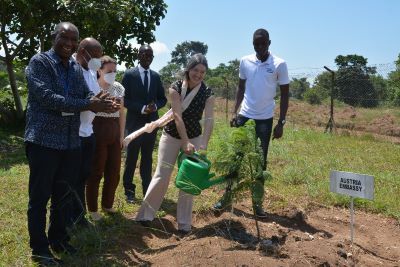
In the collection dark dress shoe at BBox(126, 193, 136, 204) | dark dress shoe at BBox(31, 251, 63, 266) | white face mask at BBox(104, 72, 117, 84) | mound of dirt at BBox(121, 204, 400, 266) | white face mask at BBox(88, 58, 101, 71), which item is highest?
white face mask at BBox(88, 58, 101, 71)

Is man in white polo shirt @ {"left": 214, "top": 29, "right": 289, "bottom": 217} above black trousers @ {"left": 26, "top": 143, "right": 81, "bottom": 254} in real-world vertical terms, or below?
above

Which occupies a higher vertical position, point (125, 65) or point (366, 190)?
point (125, 65)

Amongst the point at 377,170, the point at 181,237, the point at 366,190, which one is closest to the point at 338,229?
the point at 366,190

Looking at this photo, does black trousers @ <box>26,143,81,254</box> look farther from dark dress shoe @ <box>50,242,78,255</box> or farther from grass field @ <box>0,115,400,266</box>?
grass field @ <box>0,115,400,266</box>

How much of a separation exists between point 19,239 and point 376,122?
55.0ft

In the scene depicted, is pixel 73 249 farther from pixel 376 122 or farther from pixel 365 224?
pixel 376 122

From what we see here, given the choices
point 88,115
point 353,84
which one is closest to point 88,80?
point 88,115

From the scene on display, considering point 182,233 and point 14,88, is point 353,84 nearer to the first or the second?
point 14,88

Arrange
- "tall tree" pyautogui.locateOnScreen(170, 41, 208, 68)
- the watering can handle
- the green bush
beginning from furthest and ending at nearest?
"tall tree" pyautogui.locateOnScreen(170, 41, 208, 68)
the green bush
the watering can handle

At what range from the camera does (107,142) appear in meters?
4.14

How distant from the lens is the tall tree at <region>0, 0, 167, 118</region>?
889cm

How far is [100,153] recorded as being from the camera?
4.14 meters

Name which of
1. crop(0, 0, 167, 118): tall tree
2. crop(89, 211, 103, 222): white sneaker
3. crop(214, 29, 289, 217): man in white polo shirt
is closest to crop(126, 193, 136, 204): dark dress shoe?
crop(89, 211, 103, 222): white sneaker

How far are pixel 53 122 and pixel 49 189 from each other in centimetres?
49
